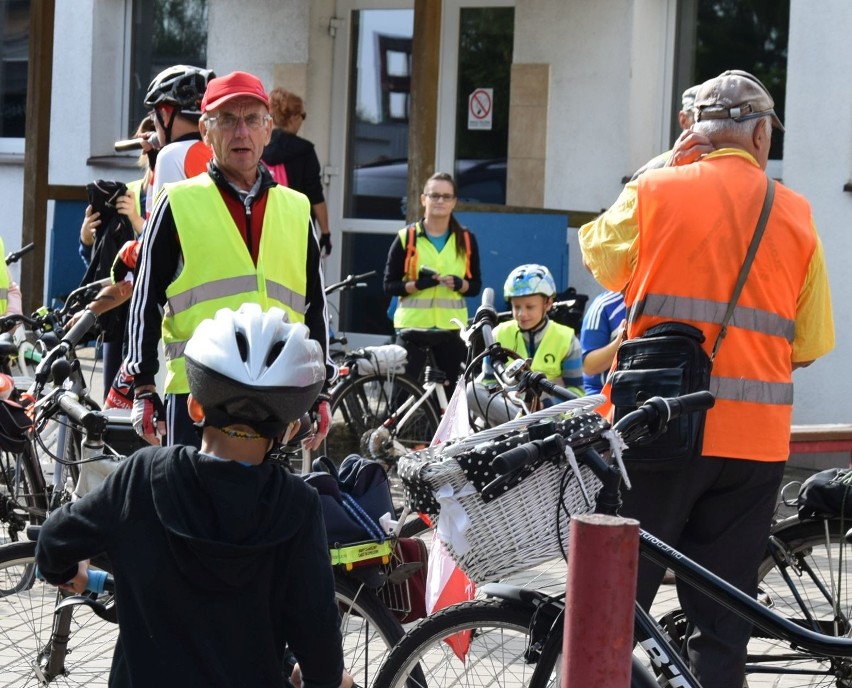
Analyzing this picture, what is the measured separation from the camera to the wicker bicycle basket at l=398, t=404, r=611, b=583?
3371 mm

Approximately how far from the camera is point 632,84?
36.8 ft

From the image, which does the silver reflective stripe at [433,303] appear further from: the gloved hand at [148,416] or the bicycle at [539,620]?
the bicycle at [539,620]

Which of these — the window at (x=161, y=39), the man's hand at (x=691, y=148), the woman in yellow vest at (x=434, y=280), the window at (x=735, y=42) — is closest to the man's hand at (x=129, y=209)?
the woman in yellow vest at (x=434, y=280)

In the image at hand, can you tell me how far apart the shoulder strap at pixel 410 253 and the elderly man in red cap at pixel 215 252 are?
4.86 metres

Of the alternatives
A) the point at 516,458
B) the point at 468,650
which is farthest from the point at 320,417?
the point at 516,458

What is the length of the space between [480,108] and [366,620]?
8.66 meters

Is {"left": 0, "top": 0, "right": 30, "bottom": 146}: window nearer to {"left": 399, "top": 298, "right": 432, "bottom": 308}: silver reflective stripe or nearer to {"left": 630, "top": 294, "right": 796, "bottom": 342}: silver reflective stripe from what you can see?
{"left": 399, "top": 298, "right": 432, "bottom": 308}: silver reflective stripe

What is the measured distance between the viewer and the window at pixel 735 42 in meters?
10.9

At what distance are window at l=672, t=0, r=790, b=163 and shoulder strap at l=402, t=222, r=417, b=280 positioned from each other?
271cm

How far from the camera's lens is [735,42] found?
1116 cm

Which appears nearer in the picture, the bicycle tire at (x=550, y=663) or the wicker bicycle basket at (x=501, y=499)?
the wicker bicycle basket at (x=501, y=499)

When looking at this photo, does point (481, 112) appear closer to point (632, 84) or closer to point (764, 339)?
point (632, 84)

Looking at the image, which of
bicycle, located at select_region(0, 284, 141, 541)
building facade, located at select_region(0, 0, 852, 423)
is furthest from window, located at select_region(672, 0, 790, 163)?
bicycle, located at select_region(0, 284, 141, 541)

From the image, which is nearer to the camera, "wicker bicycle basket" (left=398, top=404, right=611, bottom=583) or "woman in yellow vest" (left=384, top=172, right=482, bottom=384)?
"wicker bicycle basket" (left=398, top=404, right=611, bottom=583)
